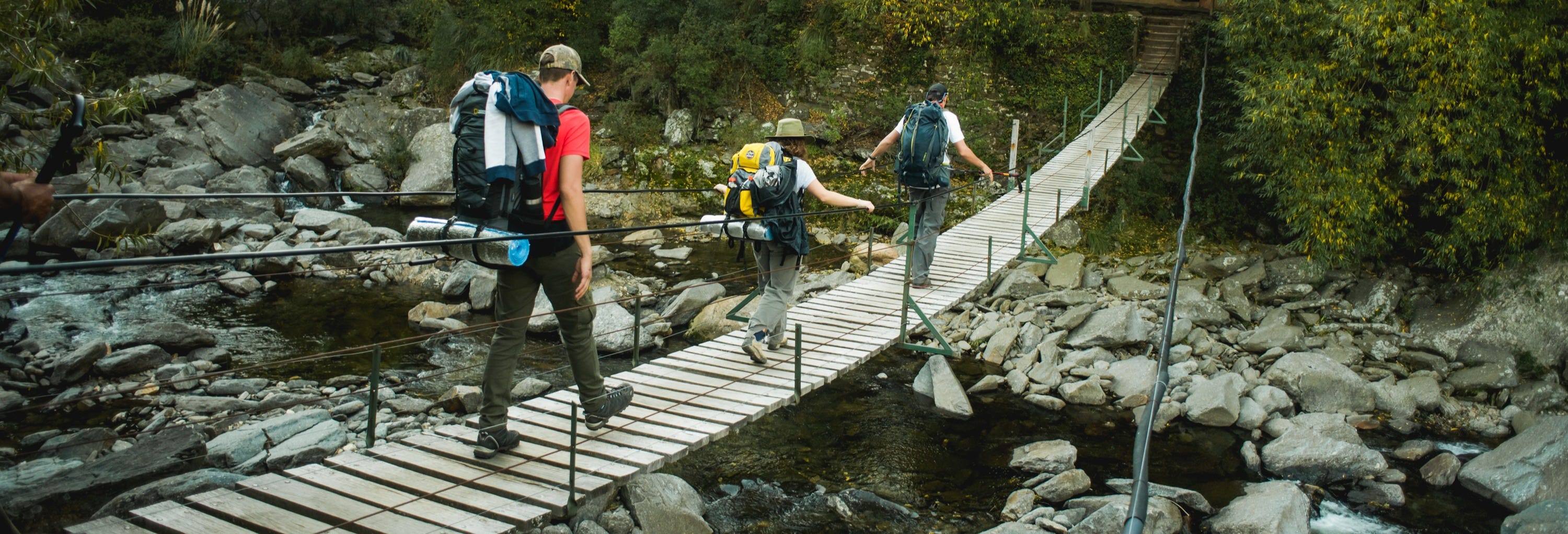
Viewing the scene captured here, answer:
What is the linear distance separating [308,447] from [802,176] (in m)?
4.13

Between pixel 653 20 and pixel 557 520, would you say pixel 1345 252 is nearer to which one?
pixel 557 520

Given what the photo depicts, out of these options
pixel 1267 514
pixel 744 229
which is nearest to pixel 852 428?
pixel 1267 514

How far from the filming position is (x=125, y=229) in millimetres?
11844

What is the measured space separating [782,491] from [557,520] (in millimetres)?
1708

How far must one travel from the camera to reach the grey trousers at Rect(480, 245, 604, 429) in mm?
3689

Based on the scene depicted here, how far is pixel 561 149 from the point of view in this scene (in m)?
3.57

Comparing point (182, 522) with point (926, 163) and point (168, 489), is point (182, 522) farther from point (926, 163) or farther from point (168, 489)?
point (926, 163)

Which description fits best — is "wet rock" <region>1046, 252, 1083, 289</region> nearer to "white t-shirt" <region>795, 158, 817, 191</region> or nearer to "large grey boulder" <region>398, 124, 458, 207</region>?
"white t-shirt" <region>795, 158, 817, 191</region>

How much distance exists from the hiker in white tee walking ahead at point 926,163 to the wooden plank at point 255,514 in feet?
14.1

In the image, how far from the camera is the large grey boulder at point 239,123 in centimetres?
1558

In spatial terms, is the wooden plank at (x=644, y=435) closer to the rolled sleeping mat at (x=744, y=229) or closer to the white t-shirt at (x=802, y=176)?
the rolled sleeping mat at (x=744, y=229)

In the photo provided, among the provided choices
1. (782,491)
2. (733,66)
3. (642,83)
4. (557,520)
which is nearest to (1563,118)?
(782,491)

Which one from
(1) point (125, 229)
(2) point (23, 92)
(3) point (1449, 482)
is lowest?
(3) point (1449, 482)

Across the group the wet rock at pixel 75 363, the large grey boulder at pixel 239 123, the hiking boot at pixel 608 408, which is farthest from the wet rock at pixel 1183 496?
the large grey boulder at pixel 239 123
